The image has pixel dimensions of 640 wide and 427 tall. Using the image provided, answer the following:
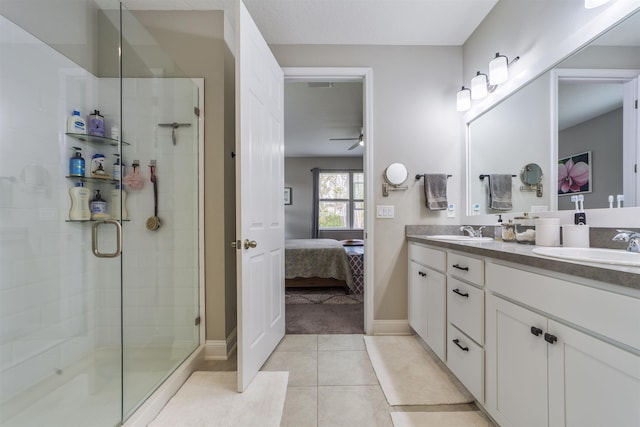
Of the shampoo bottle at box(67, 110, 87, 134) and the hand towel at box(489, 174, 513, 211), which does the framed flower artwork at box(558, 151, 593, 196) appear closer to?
the hand towel at box(489, 174, 513, 211)

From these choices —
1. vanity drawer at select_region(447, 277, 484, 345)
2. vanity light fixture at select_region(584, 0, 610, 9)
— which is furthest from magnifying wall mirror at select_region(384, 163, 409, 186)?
vanity light fixture at select_region(584, 0, 610, 9)

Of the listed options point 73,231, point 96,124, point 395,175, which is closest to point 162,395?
point 73,231

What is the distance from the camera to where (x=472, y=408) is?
1.41 meters

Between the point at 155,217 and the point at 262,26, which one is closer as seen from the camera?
the point at 155,217

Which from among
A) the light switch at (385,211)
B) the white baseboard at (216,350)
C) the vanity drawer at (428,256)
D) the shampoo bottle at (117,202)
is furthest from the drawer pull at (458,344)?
the shampoo bottle at (117,202)

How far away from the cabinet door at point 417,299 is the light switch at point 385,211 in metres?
0.44

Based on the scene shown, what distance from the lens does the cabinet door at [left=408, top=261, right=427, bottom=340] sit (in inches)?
77.1

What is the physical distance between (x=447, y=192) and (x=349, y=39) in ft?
5.19

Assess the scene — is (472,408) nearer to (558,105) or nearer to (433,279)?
(433,279)

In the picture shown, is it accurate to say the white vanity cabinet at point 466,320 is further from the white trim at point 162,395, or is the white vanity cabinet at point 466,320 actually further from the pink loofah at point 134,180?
the pink loofah at point 134,180

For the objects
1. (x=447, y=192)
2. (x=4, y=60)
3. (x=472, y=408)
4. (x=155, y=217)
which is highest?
(x=4, y=60)

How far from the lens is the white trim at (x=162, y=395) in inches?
51.3

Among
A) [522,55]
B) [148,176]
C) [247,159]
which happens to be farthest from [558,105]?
[148,176]

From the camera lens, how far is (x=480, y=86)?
1.99 meters
